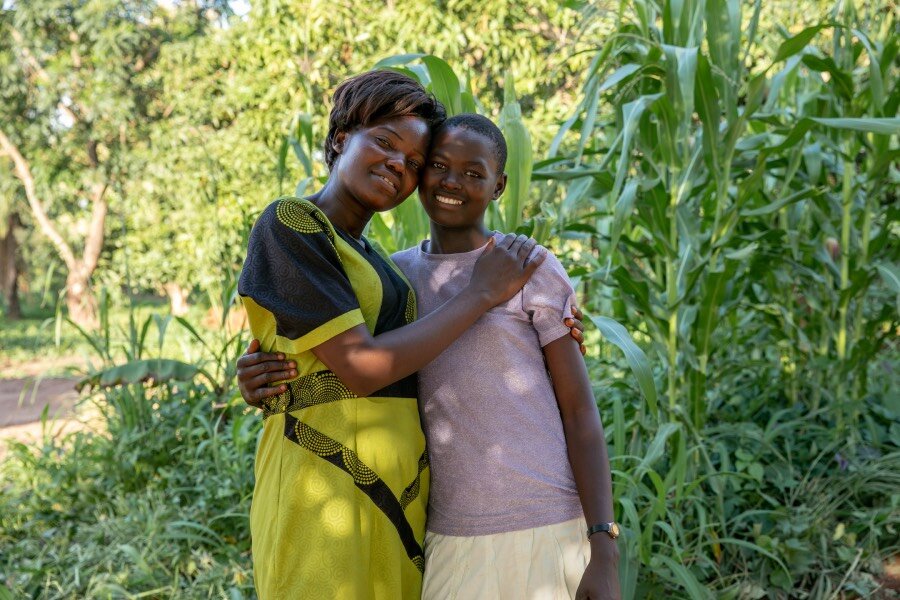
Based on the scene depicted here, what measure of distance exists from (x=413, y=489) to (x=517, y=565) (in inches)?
7.5

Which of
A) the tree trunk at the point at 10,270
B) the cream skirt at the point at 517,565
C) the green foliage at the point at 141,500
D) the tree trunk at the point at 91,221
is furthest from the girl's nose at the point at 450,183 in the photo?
the tree trunk at the point at 10,270

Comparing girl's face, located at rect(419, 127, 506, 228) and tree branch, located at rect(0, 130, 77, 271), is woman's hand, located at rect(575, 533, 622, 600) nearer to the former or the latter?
girl's face, located at rect(419, 127, 506, 228)

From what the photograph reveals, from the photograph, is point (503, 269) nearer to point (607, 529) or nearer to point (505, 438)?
point (505, 438)

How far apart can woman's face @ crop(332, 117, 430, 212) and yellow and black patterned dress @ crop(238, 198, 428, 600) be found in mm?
76

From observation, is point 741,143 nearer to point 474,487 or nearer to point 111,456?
point 474,487

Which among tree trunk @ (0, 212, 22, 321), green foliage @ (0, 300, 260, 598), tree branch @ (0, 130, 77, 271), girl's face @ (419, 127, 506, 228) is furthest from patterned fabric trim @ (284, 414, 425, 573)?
tree trunk @ (0, 212, 22, 321)

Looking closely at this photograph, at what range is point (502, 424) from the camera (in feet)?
4.03

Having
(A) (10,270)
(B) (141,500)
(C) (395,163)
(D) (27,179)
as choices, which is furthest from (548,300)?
(A) (10,270)

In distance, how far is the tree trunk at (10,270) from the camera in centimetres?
1575

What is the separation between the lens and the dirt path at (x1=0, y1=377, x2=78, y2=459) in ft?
15.3

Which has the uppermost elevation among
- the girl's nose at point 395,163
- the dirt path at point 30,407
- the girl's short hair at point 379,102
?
the girl's short hair at point 379,102

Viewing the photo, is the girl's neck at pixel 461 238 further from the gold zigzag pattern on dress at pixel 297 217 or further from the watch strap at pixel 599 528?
the watch strap at pixel 599 528

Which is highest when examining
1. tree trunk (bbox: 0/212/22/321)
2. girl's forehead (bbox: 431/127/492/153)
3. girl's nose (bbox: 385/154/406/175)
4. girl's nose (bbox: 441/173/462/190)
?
girl's forehead (bbox: 431/127/492/153)

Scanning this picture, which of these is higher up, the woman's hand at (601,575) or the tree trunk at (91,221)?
the woman's hand at (601,575)
